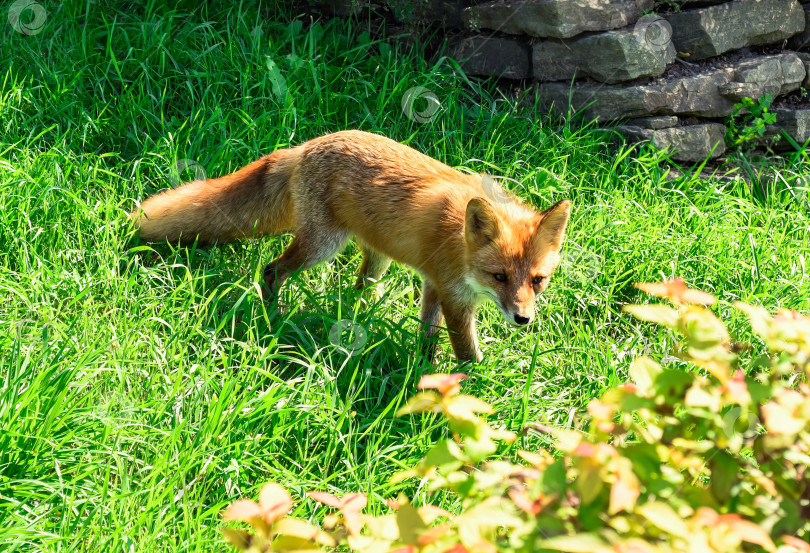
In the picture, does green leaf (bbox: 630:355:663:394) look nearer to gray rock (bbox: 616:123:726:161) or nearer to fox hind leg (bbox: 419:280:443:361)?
fox hind leg (bbox: 419:280:443:361)

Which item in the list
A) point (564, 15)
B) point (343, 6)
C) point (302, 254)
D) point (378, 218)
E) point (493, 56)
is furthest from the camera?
point (343, 6)

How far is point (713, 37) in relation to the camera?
5.77m

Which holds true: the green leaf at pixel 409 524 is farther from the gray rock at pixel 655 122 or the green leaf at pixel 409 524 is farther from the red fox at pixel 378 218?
the gray rock at pixel 655 122

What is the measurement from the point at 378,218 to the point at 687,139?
3013mm

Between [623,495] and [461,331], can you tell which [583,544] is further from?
[461,331]

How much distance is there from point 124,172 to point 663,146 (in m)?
4.09

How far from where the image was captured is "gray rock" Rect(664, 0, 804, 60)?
5.74m

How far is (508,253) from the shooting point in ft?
12.4

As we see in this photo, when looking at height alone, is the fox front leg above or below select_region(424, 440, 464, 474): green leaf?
below

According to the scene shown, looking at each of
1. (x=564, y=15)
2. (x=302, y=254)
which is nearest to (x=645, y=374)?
(x=302, y=254)

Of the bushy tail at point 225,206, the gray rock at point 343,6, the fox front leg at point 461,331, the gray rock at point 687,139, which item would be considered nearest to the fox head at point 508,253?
the fox front leg at point 461,331

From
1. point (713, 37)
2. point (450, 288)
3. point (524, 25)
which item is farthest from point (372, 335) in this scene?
point (713, 37)

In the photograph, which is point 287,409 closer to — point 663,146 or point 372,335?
point 372,335

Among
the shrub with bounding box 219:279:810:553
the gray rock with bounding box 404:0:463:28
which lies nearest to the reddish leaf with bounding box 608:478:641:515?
the shrub with bounding box 219:279:810:553
